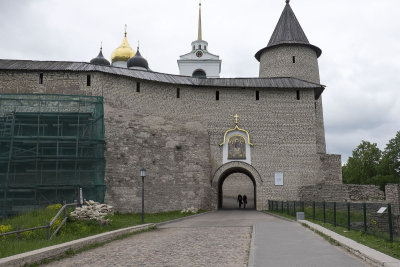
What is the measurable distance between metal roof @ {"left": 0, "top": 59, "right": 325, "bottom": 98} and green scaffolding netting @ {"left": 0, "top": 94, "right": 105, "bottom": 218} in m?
2.47

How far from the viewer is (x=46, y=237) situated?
8656mm

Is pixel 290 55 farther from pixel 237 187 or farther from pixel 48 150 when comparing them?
pixel 48 150

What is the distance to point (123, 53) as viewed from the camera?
40062 mm

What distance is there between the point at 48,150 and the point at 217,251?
11.2 m

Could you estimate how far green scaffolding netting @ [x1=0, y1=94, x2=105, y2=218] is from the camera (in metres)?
15.5

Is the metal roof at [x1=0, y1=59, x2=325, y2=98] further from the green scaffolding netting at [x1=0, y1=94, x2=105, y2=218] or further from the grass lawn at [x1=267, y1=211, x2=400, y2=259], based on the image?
the grass lawn at [x1=267, y1=211, x2=400, y2=259]

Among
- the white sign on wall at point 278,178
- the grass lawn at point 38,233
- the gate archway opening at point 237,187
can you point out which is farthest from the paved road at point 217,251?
the gate archway opening at point 237,187

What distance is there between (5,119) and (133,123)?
6.57 meters

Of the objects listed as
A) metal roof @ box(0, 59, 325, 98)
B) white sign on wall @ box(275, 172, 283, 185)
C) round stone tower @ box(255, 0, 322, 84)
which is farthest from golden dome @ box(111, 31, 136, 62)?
white sign on wall @ box(275, 172, 283, 185)

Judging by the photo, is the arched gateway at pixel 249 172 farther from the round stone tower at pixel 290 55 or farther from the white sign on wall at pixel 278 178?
the round stone tower at pixel 290 55

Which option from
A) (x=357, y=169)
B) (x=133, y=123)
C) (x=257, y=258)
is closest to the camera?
(x=257, y=258)

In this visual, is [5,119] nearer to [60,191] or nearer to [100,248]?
[60,191]

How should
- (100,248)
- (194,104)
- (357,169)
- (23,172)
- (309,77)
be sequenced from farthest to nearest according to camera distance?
(357,169)
(309,77)
(194,104)
(23,172)
(100,248)

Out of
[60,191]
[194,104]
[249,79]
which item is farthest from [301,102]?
[60,191]
